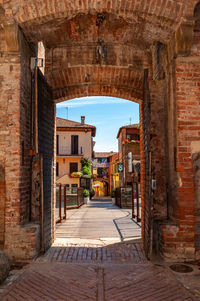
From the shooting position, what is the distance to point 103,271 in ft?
13.6

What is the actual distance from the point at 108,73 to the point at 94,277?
4399 millimetres

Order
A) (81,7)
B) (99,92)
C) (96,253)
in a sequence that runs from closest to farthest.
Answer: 1. (81,7)
2. (96,253)
3. (99,92)

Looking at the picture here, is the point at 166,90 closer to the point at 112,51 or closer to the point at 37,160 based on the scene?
the point at 112,51

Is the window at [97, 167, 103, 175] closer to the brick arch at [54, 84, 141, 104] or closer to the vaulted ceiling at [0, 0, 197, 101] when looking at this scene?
the brick arch at [54, 84, 141, 104]

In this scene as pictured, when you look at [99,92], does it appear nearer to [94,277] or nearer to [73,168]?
[94,277]

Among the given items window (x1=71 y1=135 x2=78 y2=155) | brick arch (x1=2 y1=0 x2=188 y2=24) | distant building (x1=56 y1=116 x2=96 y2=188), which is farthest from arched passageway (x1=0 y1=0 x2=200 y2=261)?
window (x1=71 y1=135 x2=78 y2=155)

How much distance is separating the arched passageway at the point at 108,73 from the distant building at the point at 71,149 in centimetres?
2240

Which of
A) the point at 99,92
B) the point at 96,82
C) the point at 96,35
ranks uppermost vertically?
the point at 96,35

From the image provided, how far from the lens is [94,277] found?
3914mm

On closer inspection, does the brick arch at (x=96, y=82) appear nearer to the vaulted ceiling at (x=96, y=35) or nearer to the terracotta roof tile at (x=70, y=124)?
the vaulted ceiling at (x=96, y=35)

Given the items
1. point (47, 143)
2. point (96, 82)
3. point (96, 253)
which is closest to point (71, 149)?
point (96, 82)

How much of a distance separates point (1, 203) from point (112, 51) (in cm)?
413

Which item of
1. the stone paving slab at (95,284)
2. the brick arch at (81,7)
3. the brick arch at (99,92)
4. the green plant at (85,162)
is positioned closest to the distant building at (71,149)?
the green plant at (85,162)

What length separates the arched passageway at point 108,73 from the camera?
439 centimetres
